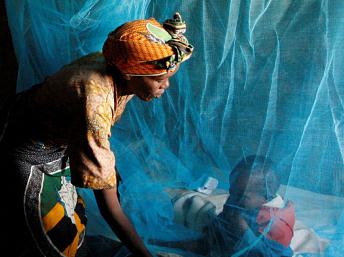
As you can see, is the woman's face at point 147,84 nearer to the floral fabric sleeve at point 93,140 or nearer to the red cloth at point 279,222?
the floral fabric sleeve at point 93,140

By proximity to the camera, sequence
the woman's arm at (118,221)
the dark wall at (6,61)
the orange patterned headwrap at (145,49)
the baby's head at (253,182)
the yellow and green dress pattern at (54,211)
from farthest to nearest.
→ the dark wall at (6,61) → the baby's head at (253,182) → the yellow and green dress pattern at (54,211) → the woman's arm at (118,221) → the orange patterned headwrap at (145,49)

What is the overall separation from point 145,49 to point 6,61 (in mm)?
1667

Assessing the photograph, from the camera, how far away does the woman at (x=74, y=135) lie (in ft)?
3.45

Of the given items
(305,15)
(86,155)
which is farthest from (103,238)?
(305,15)

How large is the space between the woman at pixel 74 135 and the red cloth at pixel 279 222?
511 mm

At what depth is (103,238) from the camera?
1.88 metres

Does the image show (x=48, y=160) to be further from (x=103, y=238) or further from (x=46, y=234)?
(x=103, y=238)

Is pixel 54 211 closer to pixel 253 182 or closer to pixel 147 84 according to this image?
pixel 147 84

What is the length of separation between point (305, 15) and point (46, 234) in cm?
114

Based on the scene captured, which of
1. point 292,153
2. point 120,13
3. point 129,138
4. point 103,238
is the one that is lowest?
point 103,238

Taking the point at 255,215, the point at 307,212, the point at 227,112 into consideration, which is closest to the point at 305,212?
the point at 307,212

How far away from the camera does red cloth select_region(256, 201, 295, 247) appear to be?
1394mm

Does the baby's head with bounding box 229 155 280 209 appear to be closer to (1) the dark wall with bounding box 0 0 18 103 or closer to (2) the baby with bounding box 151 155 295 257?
(2) the baby with bounding box 151 155 295 257

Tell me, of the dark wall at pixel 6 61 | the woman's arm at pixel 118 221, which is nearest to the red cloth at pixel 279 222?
the woman's arm at pixel 118 221
